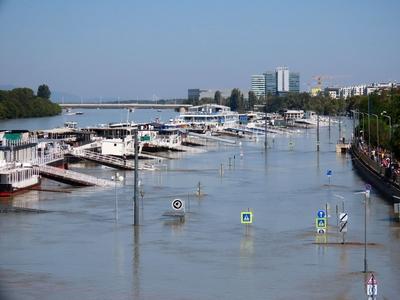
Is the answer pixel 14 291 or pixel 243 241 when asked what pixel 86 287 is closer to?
pixel 14 291

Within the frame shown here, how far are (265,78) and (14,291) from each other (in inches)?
5230

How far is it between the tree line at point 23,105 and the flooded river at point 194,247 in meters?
42.9

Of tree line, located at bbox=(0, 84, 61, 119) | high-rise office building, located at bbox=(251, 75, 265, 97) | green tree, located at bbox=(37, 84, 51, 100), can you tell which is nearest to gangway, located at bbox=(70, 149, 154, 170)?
tree line, located at bbox=(0, 84, 61, 119)

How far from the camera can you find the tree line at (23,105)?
61.4 metres

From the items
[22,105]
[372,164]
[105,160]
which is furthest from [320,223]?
[22,105]

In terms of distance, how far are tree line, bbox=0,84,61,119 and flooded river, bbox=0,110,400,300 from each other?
42.9 meters

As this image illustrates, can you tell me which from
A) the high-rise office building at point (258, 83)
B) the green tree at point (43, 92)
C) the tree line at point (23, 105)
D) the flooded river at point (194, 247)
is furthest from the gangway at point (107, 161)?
the high-rise office building at point (258, 83)

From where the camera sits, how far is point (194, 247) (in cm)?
1132

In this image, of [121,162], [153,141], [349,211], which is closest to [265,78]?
[153,141]

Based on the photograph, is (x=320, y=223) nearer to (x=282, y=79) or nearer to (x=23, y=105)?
(x=23, y=105)

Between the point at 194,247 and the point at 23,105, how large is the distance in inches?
2174

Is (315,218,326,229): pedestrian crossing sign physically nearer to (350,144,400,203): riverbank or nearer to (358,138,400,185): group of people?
(350,144,400,203): riverbank

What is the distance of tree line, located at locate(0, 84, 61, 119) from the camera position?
2418 inches

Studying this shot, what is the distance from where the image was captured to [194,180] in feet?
70.0
